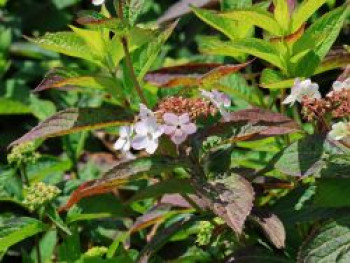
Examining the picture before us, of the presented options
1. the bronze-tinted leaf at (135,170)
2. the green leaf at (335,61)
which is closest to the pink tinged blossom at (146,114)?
the bronze-tinted leaf at (135,170)

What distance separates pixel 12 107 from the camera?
107 inches

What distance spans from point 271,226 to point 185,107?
0.30 meters

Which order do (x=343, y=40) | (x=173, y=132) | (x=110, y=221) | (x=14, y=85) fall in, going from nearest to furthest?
(x=173, y=132)
(x=110, y=221)
(x=343, y=40)
(x=14, y=85)

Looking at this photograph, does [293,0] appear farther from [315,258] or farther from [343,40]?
[343,40]

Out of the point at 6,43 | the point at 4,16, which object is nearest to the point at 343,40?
the point at 6,43

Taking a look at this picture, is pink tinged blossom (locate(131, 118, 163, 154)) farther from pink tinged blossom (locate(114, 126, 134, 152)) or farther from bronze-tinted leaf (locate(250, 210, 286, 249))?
bronze-tinted leaf (locate(250, 210, 286, 249))

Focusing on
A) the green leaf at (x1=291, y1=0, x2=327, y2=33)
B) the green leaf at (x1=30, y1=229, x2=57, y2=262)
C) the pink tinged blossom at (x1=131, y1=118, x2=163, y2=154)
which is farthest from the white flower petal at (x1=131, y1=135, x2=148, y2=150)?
the green leaf at (x1=30, y1=229, x2=57, y2=262)

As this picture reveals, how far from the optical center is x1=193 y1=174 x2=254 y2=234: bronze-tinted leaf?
4.91 feet

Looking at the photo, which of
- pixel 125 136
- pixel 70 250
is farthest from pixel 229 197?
pixel 70 250

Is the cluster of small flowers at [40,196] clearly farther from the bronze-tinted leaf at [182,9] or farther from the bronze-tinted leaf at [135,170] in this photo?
the bronze-tinted leaf at [182,9]

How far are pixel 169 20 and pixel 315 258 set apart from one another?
1.05 metres

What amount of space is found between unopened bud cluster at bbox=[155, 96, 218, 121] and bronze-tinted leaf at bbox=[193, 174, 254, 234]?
0.14 metres

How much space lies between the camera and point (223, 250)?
2.00 metres

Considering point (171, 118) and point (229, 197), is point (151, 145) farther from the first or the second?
point (229, 197)
